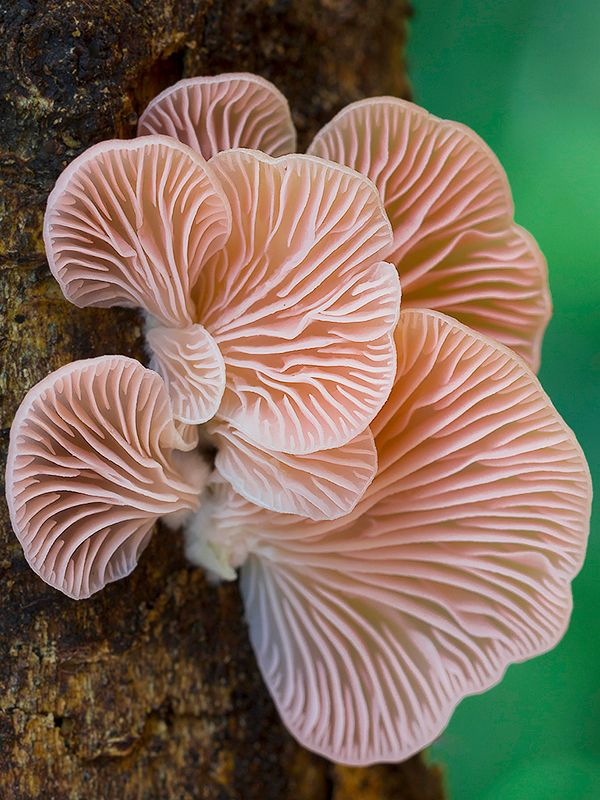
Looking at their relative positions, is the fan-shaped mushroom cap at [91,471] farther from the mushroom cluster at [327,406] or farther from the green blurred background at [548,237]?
the green blurred background at [548,237]

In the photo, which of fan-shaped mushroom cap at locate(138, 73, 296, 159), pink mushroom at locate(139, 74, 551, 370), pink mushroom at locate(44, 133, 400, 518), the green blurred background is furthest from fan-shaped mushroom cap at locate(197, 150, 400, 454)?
the green blurred background

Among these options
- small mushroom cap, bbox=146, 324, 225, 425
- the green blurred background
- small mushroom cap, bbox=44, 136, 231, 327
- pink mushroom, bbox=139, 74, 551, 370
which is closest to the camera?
small mushroom cap, bbox=44, 136, 231, 327

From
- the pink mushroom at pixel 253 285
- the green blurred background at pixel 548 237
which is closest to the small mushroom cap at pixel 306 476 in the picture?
the pink mushroom at pixel 253 285

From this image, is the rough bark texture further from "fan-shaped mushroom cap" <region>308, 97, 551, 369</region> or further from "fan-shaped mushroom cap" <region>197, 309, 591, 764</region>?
"fan-shaped mushroom cap" <region>308, 97, 551, 369</region>

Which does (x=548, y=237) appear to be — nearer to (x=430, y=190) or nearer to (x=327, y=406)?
(x=430, y=190)

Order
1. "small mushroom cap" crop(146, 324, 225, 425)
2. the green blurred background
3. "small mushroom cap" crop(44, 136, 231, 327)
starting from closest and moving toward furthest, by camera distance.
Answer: "small mushroom cap" crop(44, 136, 231, 327) < "small mushroom cap" crop(146, 324, 225, 425) < the green blurred background

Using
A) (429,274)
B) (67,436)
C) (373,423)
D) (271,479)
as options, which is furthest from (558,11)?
(67,436)
